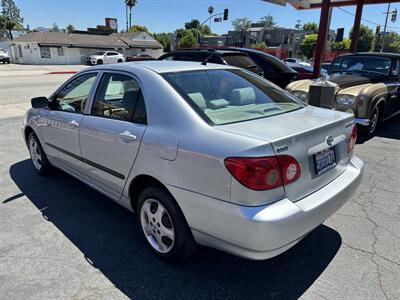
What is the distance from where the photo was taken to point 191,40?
6550cm

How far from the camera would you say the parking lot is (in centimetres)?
246

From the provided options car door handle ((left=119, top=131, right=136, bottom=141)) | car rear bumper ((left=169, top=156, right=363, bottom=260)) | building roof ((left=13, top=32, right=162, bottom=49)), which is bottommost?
car rear bumper ((left=169, top=156, right=363, bottom=260))

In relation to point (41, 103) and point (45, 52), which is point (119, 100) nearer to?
point (41, 103)

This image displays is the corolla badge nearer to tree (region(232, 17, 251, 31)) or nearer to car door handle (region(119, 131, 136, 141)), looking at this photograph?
car door handle (region(119, 131, 136, 141))

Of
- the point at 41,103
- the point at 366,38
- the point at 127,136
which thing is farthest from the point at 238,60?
the point at 366,38

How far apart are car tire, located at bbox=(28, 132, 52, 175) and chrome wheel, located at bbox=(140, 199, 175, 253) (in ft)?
7.60

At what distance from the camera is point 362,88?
6441 millimetres

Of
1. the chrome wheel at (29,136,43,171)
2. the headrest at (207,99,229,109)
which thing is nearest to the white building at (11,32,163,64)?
the chrome wheel at (29,136,43,171)

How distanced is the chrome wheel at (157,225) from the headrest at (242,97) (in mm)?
1163

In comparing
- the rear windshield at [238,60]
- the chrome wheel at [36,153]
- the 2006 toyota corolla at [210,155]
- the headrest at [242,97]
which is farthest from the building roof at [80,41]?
the headrest at [242,97]

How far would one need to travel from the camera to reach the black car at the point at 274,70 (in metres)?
9.12

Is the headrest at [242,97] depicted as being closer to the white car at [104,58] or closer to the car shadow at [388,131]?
the car shadow at [388,131]

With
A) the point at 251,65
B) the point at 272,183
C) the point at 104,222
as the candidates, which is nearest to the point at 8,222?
the point at 104,222

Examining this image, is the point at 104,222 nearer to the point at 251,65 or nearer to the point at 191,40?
the point at 251,65
